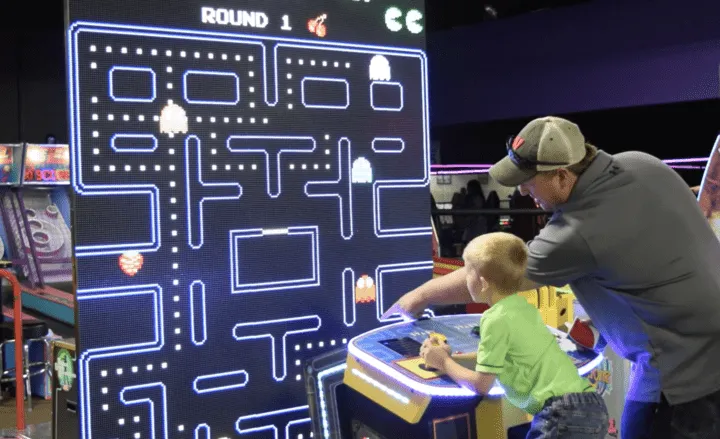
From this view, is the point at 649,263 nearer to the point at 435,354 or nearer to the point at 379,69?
the point at 435,354

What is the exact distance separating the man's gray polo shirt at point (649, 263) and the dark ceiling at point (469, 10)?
778cm

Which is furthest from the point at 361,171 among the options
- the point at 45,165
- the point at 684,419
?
the point at 45,165

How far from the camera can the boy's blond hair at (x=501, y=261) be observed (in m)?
2.29

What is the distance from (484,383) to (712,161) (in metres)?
2.47

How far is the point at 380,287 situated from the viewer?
139 inches

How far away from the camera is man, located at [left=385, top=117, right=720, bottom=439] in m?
2.15

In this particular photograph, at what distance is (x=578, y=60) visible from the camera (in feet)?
24.9

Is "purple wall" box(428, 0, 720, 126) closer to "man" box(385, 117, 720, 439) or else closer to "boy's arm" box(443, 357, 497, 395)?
"man" box(385, 117, 720, 439)

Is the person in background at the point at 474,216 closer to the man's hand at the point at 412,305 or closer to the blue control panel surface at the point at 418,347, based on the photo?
the blue control panel surface at the point at 418,347

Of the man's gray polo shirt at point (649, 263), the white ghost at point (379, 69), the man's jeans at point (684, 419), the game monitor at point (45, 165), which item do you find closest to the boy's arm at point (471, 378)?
the man's gray polo shirt at point (649, 263)

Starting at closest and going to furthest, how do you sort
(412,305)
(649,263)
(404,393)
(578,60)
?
(649,263)
(404,393)
(412,305)
(578,60)

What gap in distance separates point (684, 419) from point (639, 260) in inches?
17.0

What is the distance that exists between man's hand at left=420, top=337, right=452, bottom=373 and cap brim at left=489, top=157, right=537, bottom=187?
50cm

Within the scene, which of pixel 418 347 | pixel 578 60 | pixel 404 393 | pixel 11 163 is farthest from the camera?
pixel 11 163
